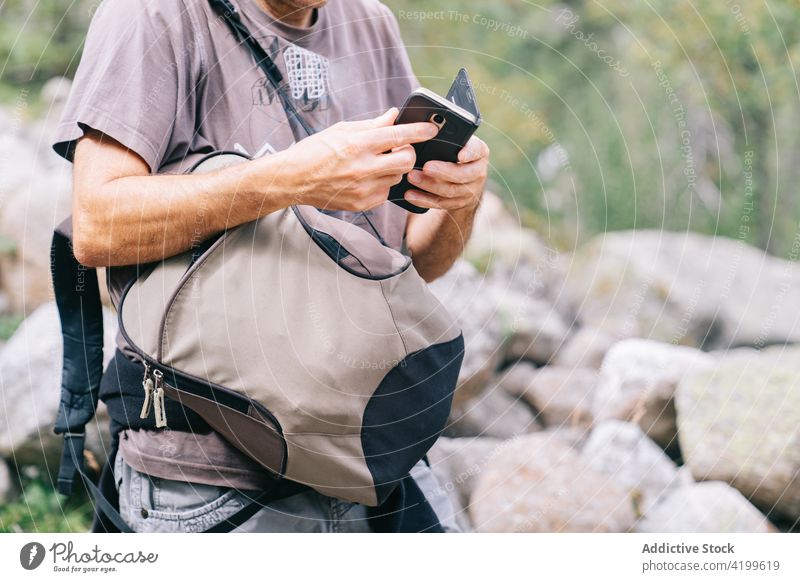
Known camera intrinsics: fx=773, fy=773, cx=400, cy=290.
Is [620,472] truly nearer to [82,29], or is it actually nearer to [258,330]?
[258,330]

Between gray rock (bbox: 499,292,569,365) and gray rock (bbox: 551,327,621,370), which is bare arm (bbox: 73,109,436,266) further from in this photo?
gray rock (bbox: 551,327,621,370)

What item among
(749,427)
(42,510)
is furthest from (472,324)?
(42,510)

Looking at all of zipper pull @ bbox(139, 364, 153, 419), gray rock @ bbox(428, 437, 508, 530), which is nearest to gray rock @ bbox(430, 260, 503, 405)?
gray rock @ bbox(428, 437, 508, 530)

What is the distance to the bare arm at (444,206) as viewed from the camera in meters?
1.21

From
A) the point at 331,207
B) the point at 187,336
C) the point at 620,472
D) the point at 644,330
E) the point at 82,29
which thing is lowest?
the point at 644,330

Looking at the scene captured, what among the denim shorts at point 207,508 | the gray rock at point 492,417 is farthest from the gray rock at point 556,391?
the denim shorts at point 207,508

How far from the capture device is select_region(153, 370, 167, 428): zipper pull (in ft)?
3.51

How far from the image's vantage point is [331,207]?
3.68 ft

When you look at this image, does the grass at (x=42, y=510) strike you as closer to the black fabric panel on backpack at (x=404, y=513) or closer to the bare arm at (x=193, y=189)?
the black fabric panel on backpack at (x=404, y=513)

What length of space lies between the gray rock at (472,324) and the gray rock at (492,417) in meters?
0.04

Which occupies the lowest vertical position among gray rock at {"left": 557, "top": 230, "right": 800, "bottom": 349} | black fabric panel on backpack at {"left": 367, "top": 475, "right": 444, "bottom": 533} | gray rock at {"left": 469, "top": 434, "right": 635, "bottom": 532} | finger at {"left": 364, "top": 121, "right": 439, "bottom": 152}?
gray rock at {"left": 557, "top": 230, "right": 800, "bottom": 349}

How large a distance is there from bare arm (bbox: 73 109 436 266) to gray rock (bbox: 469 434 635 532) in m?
1.25

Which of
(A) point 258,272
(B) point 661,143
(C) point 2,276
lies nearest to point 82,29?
(C) point 2,276

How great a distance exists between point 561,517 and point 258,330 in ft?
4.05
